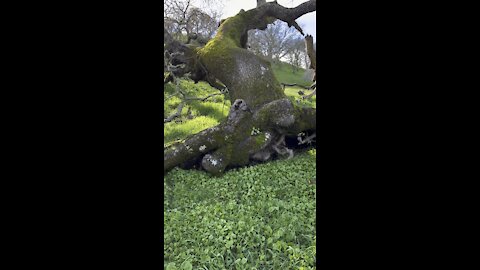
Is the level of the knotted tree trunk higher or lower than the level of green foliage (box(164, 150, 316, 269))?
higher

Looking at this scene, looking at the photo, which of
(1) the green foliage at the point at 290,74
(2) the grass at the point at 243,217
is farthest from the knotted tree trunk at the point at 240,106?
(1) the green foliage at the point at 290,74

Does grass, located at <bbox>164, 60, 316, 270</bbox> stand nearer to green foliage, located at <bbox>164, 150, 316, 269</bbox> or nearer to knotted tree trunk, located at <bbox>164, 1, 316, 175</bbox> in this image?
green foliage, located at <bbox>164, 150, 316, 269</bbox>

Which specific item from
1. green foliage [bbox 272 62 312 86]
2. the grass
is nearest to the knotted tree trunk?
the grass

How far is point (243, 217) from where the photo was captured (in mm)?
3725

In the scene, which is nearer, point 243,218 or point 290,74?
point 243,218

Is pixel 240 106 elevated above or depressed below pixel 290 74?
above

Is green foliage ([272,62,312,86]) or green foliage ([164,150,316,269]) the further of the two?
green foliage ([272,62,312,86])

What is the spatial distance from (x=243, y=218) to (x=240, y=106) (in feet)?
7.78

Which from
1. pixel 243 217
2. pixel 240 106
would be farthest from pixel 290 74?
pixel 243 217

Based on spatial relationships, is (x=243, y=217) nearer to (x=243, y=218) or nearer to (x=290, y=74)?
(x=243, y=218)

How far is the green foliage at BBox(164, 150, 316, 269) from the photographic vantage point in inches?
122
